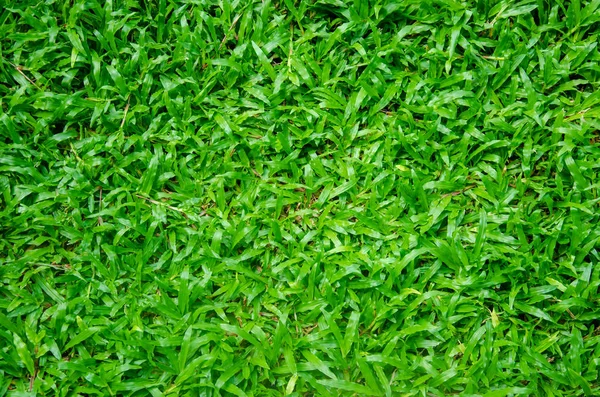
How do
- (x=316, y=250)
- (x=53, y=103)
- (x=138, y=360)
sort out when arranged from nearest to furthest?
(x=138, y=360) → (x=316, y=250) → (x=53, y=103)

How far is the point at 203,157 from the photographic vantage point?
10.8ft

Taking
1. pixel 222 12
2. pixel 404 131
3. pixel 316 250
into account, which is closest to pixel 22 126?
pixel 222 12

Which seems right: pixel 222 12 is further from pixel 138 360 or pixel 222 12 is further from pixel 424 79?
pixel 138 360

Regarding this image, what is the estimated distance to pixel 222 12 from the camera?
3475mm

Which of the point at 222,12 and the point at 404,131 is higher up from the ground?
the point at 222,12

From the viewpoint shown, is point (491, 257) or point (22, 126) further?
point (22, 126)

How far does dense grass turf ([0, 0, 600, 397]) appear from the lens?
2.94 metres

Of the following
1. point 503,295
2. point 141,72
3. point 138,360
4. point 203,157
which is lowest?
point 138,360

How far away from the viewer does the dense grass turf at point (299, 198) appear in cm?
294

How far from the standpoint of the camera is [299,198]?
3244 mm

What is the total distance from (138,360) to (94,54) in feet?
5.39

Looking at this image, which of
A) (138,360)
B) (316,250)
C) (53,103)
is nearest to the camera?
(138,360)

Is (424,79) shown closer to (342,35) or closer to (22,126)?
(342,35)

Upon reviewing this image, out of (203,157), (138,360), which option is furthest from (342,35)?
(138,360)
